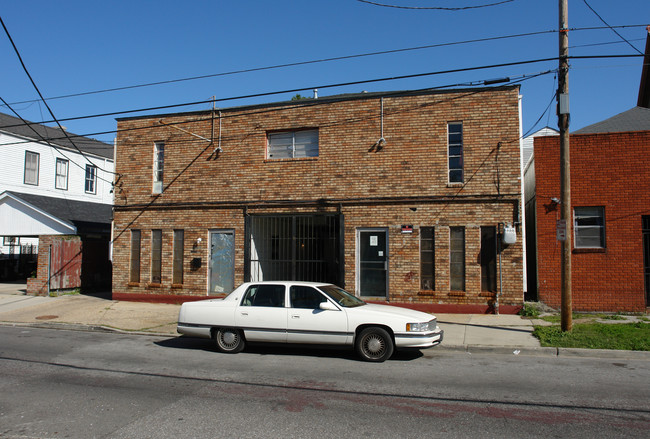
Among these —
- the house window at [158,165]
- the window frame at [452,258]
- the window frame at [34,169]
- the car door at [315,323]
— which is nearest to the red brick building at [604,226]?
the window frame at [452,258]

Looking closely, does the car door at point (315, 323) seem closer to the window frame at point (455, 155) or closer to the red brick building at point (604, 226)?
the window frame at point (455, 155)

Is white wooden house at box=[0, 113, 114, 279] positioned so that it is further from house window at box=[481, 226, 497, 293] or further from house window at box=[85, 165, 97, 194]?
house window at box=[481, 226, 497, 293]

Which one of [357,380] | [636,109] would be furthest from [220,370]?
→ [636,109]

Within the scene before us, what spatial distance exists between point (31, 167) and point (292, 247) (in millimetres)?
22658

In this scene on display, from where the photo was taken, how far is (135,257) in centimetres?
1702

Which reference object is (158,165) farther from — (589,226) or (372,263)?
(589,226)

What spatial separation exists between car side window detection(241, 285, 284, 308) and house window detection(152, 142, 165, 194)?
8.74 metres

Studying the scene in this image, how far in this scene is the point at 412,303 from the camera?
1394 cm

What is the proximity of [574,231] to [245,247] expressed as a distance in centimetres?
949

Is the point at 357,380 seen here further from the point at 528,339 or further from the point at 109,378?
the point at 528,339

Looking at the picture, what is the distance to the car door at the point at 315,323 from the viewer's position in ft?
28.8

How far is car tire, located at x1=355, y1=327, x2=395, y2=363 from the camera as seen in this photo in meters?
8.60

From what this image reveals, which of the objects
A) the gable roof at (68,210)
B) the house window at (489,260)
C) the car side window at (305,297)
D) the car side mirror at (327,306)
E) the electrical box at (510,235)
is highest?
the gable roof at (68,210)

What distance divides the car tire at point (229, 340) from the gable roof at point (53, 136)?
77.8ft
